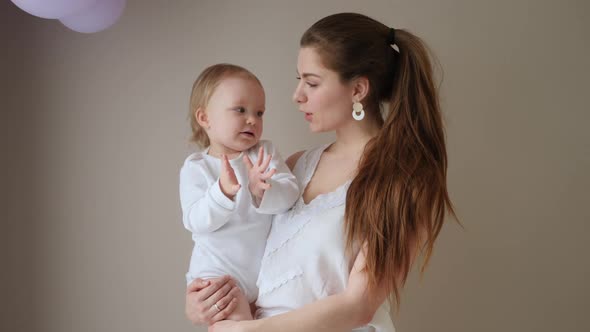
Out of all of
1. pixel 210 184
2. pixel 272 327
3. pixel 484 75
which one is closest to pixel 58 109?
pixel 210 184

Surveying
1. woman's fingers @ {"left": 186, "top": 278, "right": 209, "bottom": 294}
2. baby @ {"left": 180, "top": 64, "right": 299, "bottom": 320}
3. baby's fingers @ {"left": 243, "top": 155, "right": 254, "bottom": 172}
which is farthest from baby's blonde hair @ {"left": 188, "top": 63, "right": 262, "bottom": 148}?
woman's fingers @ {"left": 186, "top": 278, "right": 209, "bottom": 294}

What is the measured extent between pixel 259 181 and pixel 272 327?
0.41 m

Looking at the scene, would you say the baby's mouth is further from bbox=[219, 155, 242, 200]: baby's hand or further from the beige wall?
the beige wall

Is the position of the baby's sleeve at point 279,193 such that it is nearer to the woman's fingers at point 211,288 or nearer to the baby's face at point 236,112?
the baby's face at point 236,112

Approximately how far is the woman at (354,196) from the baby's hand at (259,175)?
0.14m

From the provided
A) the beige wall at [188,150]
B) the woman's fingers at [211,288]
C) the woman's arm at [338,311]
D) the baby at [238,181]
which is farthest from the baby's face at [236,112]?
the beige wall at [188,150]

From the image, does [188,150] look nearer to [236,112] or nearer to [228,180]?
[236,112]

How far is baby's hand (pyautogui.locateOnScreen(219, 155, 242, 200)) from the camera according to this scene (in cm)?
172

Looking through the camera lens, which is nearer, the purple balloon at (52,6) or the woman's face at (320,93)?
the purple balloon at (52,6)

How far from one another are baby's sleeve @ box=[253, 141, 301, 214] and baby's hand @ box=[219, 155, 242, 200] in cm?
12

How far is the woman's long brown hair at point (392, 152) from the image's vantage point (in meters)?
1.71

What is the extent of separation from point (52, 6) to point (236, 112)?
0.61m

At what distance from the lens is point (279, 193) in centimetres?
184

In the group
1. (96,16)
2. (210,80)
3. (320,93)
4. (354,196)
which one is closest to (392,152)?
(354,196)
